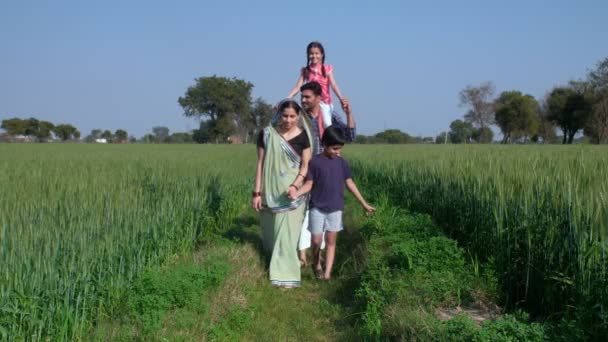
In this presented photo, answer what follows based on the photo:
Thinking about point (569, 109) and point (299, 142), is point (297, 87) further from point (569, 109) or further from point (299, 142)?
point (569, 109)

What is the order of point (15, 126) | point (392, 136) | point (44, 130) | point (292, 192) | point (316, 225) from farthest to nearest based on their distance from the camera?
point (44, 130) → point (15, 126) → point (392, 136) → point (316, 225) → point (292, 192)

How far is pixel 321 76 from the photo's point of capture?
19.0 ft

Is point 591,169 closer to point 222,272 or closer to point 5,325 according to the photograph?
point 222,272

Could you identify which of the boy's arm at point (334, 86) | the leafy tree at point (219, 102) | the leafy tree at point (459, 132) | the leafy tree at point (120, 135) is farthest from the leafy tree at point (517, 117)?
the leafy tree at point (120, 135)

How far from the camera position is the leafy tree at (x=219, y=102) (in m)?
78.2

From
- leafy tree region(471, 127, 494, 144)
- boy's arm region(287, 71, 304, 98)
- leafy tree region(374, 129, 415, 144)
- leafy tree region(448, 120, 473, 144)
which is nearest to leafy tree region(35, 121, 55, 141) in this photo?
leafy tree region(374, 129, 415, 144)

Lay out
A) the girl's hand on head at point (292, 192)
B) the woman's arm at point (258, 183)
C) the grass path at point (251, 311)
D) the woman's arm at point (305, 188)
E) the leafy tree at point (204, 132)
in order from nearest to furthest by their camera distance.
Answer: the grass path at point (251, 311) < the girl's hand on head at point (292, 192) < the woman's arm at point (305, 188) < the woman's arm at point (258, 183) < the leafy tree at point (204, 132)

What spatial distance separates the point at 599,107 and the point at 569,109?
8.33m

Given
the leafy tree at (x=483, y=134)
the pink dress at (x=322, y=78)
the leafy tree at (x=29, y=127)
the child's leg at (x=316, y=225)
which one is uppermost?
the leafy tree at (x=483, y=134)

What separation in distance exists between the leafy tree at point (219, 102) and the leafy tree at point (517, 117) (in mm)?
37543

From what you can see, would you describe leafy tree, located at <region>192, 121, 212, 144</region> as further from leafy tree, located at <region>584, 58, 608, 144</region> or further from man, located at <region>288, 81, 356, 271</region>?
man, located at <region>288, 81, 356, 271</region>

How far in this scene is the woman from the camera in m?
4.85

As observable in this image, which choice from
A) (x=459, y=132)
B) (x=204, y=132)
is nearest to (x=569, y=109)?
(x=459, y=132)

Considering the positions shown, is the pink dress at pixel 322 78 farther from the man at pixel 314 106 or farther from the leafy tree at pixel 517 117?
the leafy tree at pixel 517 117
